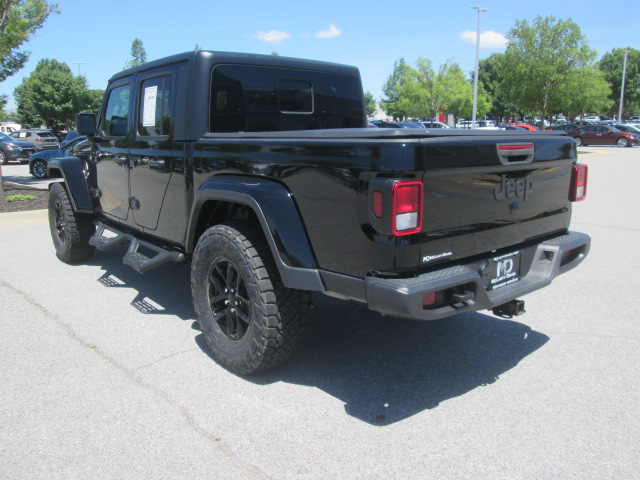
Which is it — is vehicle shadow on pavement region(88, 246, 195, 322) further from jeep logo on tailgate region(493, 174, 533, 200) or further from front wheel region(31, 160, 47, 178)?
front wheel region(31, 160, 47, 178)

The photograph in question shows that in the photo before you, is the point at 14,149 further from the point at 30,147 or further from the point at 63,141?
the point at 63,141

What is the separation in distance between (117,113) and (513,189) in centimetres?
368

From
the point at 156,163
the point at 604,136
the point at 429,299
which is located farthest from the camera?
the point at 604,136

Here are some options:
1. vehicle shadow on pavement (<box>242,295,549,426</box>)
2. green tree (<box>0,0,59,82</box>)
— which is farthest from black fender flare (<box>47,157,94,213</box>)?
green tree (<box>0,0,59,82</box>)

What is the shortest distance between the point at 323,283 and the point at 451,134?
1020 millimetres

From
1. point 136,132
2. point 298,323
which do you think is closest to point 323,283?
point 298,323

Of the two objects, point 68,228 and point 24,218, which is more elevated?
point 68,228

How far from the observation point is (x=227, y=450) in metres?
2.61

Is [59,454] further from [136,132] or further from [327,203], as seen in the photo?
[136,132]

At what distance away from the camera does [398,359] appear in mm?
3645

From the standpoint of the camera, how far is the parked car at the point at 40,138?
23627mm

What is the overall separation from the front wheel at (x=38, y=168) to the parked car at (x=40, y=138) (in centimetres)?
784

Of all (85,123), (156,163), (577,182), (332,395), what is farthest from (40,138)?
(577,182)

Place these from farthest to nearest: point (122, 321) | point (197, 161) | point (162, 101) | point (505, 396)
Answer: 1. point (122, 321)
2. point (162, 101)
3. point (197, 161)
4. point (505, 396)
